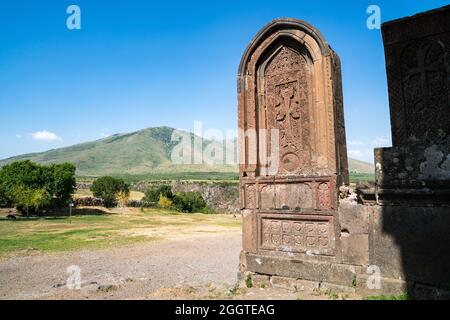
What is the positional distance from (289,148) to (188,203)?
156ft

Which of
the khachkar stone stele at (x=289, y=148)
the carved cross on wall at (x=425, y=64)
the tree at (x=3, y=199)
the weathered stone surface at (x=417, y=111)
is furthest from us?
the tree at (x=3, y=199)

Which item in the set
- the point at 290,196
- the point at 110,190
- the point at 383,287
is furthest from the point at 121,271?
the point at 110,190

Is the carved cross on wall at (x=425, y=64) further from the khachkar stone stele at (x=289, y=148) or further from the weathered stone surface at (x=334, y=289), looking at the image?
the weathered stone surface at (x=334, y=289)

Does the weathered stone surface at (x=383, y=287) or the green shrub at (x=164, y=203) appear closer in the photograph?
the weathered stone surface at (x=383, y=287)

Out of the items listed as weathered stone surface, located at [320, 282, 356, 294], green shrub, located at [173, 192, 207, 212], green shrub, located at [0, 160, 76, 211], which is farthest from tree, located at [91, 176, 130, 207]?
weathered stone surface, located at [320, 282, 356, 294]

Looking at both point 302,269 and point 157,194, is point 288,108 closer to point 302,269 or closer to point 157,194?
point 302,269

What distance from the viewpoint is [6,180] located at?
35.9 meters

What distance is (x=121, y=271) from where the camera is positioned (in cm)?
965

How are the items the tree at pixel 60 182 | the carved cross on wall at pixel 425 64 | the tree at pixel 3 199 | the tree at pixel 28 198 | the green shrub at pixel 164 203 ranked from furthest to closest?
the green shrub at pixel 164 203 < the tree at pixel 60 182 < the tree at pixel 3 199 < the tree at pixel 28 198 < the carved cross on wall at pixel 425 64

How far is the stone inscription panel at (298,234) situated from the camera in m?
5.53

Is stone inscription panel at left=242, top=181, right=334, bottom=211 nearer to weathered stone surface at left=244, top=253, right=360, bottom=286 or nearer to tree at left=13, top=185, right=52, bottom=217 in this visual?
weathered stone surface at left=244, top=253, right=360, bottom=286

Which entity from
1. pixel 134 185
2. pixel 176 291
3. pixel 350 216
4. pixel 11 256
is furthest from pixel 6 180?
pixel 134 185

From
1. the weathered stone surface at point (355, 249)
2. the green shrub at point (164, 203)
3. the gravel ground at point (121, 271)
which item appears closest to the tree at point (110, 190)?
the green shrub at point (164, 203)

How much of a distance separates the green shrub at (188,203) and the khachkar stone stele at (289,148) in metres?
45.6
